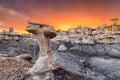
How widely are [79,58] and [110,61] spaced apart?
20.0ft

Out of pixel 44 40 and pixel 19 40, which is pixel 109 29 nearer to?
pixel 19 40

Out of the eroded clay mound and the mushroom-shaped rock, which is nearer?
the mushroom-shaped rock

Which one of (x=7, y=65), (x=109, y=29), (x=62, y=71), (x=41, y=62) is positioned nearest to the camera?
(x=41, y=62)

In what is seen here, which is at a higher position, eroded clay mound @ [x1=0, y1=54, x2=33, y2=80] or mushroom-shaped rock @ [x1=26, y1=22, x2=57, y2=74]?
mushroom-shaped rock @ [x1=26, y1=22, x2=57, y2=74]

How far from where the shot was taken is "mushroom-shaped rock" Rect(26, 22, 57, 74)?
15086 millimetres

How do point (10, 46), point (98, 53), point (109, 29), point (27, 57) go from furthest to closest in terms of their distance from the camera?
point (109, 29) → point (10, 46) → point (98, 53) → point (27, 57)

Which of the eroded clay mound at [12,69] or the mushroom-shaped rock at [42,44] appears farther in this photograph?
the eroded clay mound at [12,69]

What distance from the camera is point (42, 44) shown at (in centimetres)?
1559

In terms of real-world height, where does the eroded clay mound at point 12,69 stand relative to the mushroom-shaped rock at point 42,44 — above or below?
below

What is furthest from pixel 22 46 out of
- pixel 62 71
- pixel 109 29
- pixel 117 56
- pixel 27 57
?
pixel 62 71

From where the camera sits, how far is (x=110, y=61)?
1417 inches

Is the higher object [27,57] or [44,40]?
[44,40]

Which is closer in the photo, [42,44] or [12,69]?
[42,44]

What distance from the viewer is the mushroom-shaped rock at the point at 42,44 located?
1509 centimetres
